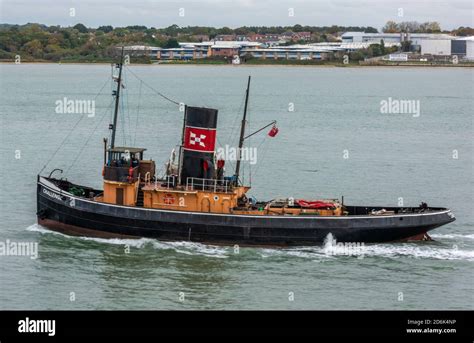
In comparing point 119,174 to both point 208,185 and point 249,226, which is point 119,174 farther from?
point 249,226

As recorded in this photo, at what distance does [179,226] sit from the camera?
133 feet

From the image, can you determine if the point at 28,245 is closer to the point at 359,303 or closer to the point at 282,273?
the point at 282,273

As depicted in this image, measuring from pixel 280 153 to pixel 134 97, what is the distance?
61344 millimetres

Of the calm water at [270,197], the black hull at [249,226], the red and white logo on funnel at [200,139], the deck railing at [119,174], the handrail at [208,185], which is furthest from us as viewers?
the deck railing at [119,174]

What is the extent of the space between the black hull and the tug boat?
1.5 inches

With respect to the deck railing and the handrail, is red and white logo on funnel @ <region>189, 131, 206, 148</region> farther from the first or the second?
the deck railing

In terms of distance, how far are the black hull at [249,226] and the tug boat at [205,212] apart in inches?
1.5

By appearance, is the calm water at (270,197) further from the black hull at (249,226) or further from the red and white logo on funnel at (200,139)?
the red and white logo on funnel at (200,139)

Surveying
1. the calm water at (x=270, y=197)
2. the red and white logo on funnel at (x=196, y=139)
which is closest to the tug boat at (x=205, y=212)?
the red and white logo on funnel at (x=196, y=139)

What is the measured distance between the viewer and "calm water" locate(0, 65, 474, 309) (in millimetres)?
35219

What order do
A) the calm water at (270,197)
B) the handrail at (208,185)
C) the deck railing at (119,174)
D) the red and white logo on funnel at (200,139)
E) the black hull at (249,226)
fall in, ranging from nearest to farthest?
the calm water at (270,197) → the black hull at (249,226) → the handrail at (208,185) → the red and white logo on funnel at (200,139) → the deck railing at (119,174)

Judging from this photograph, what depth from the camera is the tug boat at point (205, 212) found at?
40.1 m

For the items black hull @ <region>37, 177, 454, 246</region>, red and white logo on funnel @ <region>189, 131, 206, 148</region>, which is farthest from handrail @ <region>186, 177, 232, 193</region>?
red and white logo on funnel @ <region>189, 131, 206, 148</region>
